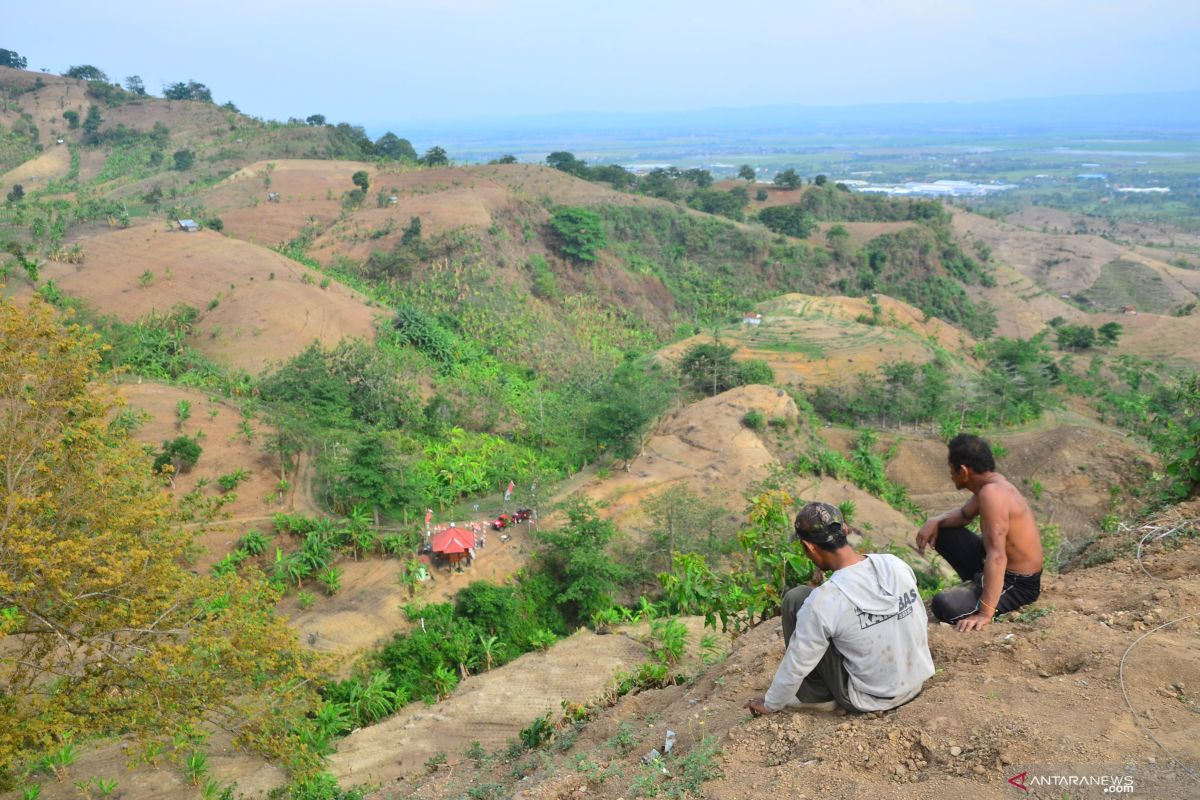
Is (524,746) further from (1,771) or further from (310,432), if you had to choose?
(310,432)

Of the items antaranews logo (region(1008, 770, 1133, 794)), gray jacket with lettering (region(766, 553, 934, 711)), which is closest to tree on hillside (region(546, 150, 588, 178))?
gray jacket with lettering (region(766, 553, 934, 711))

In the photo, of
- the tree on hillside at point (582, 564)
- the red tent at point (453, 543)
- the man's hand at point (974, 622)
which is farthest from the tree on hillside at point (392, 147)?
the man's hand at point (974, 622)

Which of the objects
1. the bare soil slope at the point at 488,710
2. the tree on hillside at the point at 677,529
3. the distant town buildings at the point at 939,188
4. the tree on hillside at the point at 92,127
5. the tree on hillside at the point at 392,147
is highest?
the tree on hillside at the point at 92,127

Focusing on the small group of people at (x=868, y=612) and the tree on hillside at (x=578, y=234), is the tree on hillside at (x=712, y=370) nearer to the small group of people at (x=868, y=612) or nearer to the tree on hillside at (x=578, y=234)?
the tree on hillside at (x=578, y=234)

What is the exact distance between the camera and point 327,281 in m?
28.5

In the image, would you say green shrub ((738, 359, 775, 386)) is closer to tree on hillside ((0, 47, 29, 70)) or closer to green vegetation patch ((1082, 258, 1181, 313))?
green vegetation patch ((1082, 258, 1181, 313))

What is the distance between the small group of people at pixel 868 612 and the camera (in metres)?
3.76

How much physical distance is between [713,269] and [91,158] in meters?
42.3

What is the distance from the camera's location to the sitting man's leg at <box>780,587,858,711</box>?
13.1ft

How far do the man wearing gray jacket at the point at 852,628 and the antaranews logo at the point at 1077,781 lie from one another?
735 millimetres

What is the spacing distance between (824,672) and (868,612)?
56 centimetres

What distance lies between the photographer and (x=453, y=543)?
44.3 feet

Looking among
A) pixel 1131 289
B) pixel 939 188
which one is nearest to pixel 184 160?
pixel 1131 289

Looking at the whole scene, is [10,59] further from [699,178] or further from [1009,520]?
[1009,520]
